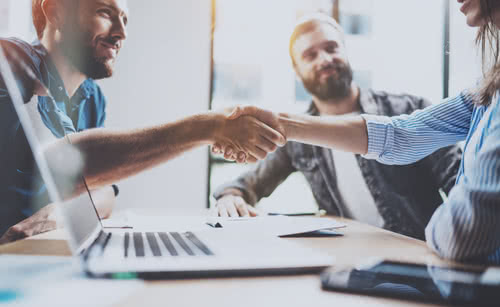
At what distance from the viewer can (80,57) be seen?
1.67 m

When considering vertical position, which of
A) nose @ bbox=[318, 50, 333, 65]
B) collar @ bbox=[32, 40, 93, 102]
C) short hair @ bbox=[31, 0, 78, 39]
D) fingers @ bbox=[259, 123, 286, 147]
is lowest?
fingers @ bbox=[259, 123, 286, 147]

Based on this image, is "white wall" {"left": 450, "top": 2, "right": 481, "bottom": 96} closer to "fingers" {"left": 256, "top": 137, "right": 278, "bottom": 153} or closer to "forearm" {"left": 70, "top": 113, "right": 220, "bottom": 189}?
"fingers" {"left": 256, "top": 137, "right": 278, "bottom": 153}

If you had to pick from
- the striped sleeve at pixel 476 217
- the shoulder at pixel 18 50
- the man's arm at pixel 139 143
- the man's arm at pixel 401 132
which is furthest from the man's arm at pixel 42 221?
the striped sleeve at pixel 476 217

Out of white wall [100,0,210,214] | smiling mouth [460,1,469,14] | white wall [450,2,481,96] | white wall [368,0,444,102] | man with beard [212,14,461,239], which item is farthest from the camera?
white wall [368,0,444,102]

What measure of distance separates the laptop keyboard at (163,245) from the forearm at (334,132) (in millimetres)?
493

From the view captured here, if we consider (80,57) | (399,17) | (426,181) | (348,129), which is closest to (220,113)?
(348,129)

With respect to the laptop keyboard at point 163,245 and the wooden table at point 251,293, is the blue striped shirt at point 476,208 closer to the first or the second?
the wooden table at point 251,293

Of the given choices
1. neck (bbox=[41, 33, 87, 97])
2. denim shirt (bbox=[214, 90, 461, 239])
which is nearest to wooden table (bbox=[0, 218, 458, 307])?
denim shirt (bbox=[214, 90, 461, 239])

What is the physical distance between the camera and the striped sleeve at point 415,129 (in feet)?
3.15

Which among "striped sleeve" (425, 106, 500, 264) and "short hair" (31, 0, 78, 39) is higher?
"short hair" (31, 0, 78, 39)

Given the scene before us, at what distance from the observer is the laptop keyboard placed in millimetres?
515

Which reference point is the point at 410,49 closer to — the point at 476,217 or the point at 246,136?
the point at 246,136

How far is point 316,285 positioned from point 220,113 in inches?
30.3

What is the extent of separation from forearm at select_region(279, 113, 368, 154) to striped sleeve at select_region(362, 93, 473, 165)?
24mm
